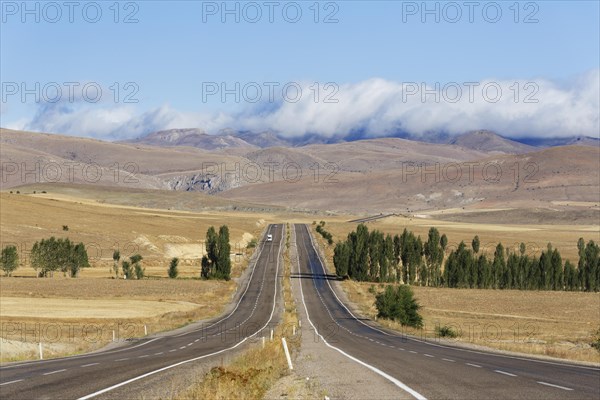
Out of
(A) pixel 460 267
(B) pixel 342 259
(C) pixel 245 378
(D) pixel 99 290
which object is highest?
(B) pixel 342 259

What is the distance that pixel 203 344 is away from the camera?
48125 mm

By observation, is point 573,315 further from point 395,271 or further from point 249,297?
point 395,271

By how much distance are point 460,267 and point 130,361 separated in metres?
88.3

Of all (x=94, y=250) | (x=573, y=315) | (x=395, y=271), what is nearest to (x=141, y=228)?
(x=94, y=250)

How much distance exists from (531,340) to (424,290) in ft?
173

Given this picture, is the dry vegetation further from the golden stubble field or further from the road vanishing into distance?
the golden stubble field

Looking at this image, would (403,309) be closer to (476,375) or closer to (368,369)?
(368,369)

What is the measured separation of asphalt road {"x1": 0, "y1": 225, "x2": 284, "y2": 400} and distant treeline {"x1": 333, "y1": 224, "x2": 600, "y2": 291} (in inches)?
1481

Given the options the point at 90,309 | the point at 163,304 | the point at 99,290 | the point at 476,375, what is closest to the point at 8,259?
the point at 99,290

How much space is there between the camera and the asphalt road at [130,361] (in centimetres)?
2272

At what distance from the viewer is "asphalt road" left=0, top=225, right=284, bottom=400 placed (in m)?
22.7

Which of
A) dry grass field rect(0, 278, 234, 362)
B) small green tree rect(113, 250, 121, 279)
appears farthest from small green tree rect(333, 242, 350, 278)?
small green tree rect(113, 250, 121, 279)

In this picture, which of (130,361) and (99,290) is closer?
(130,361)

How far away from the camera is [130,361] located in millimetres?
34094
